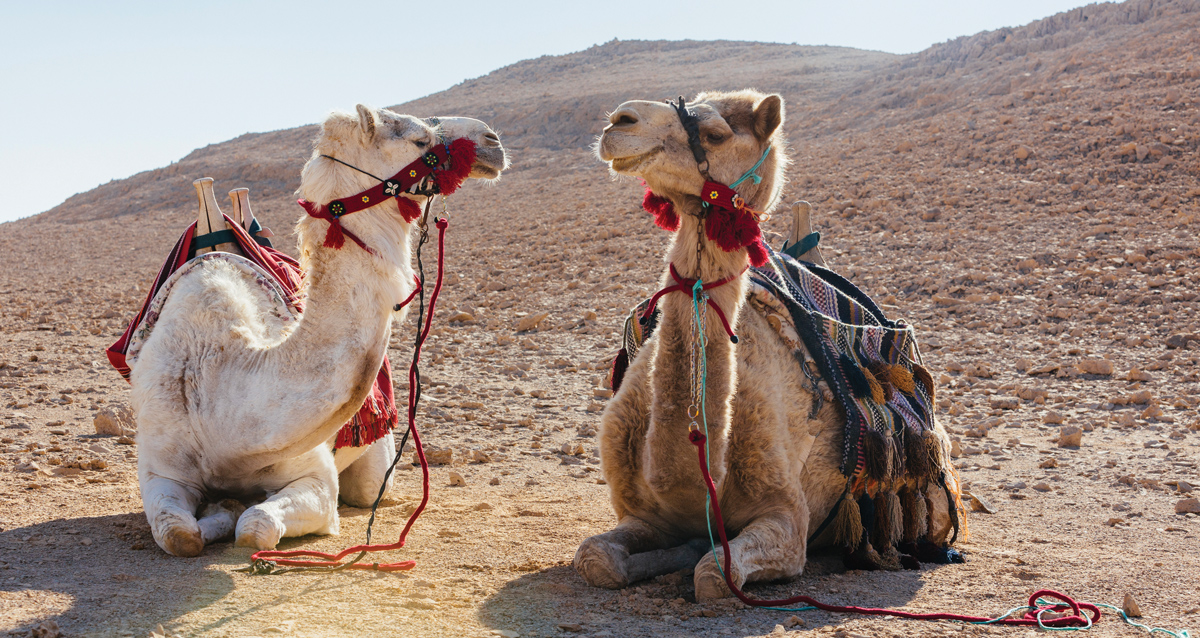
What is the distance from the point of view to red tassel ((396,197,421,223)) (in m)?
4.48

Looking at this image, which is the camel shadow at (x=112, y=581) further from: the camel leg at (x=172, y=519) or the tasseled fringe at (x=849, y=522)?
the tasseled fringe at (x=849, y=522)

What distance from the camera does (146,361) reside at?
486cm

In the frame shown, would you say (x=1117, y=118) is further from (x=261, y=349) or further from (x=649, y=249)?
(x=261, y=349)

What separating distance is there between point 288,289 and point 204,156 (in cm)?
3816

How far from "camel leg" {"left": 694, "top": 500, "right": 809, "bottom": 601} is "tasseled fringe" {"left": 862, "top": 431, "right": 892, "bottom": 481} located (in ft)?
1.51

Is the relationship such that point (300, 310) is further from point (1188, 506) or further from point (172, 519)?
point (1188, 506)

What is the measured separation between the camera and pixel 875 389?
15.9ft

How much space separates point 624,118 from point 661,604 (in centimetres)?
186

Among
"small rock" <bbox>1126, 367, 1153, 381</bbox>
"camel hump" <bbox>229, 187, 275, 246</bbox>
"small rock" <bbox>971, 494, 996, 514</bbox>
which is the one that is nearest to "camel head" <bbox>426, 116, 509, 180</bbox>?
"camel hump" <bbox>229, 187, 275, 246</bbox>

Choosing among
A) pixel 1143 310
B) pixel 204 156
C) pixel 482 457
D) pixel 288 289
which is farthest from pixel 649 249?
pixel 204 156

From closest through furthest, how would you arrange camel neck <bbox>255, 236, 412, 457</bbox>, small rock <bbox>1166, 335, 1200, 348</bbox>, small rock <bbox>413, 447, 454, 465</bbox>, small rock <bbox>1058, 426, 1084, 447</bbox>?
camel neck <bbox>255, 236, 412, 457</bbox> < small rock <bbox>413, 447, 454, 465</bbox> < small rock <bbox>1058, 426, 1084, 447</bbox> < small rock <bbox>1166, 335, 1200, 348</bbox>

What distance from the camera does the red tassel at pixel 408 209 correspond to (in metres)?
4.48

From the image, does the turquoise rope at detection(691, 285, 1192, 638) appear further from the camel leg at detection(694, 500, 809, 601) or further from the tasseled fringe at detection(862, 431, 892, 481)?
the tasseled fringe at detection(862, 431, 892, 481)

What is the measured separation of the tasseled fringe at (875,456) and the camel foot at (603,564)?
1.28 metres
